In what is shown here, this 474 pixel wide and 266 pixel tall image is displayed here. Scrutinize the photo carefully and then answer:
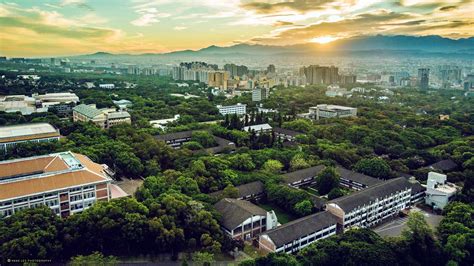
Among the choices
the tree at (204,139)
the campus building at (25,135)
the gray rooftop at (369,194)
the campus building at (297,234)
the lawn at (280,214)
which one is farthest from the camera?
the tree at (204,139)

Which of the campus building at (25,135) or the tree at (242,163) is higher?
the campus building at (25,135)

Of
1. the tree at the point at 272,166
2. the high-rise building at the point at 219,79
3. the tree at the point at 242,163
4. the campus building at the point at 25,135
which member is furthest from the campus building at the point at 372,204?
the high-rise building at the point at 219,79

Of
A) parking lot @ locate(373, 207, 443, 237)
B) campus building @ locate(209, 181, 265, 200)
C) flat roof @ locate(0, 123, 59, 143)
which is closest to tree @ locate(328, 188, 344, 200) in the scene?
parking lot @ locate(373, 207, 443, 237)

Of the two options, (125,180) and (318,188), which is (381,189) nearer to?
(318,188)

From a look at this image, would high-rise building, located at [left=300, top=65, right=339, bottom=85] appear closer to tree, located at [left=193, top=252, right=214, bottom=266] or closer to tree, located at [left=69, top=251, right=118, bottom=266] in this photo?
tree, located at [left=193, top=252, right=214, bottom=266]

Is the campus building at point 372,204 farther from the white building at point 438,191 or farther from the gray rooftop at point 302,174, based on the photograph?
the gray rooftop at point 302,174

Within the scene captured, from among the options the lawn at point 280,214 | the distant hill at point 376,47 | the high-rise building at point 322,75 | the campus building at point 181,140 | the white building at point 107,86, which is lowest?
the lawn at point 280,214

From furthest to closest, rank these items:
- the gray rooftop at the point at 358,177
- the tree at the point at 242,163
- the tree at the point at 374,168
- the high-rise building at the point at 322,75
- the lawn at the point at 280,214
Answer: the high-rise building at the point at 322,75 → the tree at the point at 242,163 → the tree at the point at 374,168 → the gray rooftop at the point at 358,177 → the lawn at the point at 280,214
